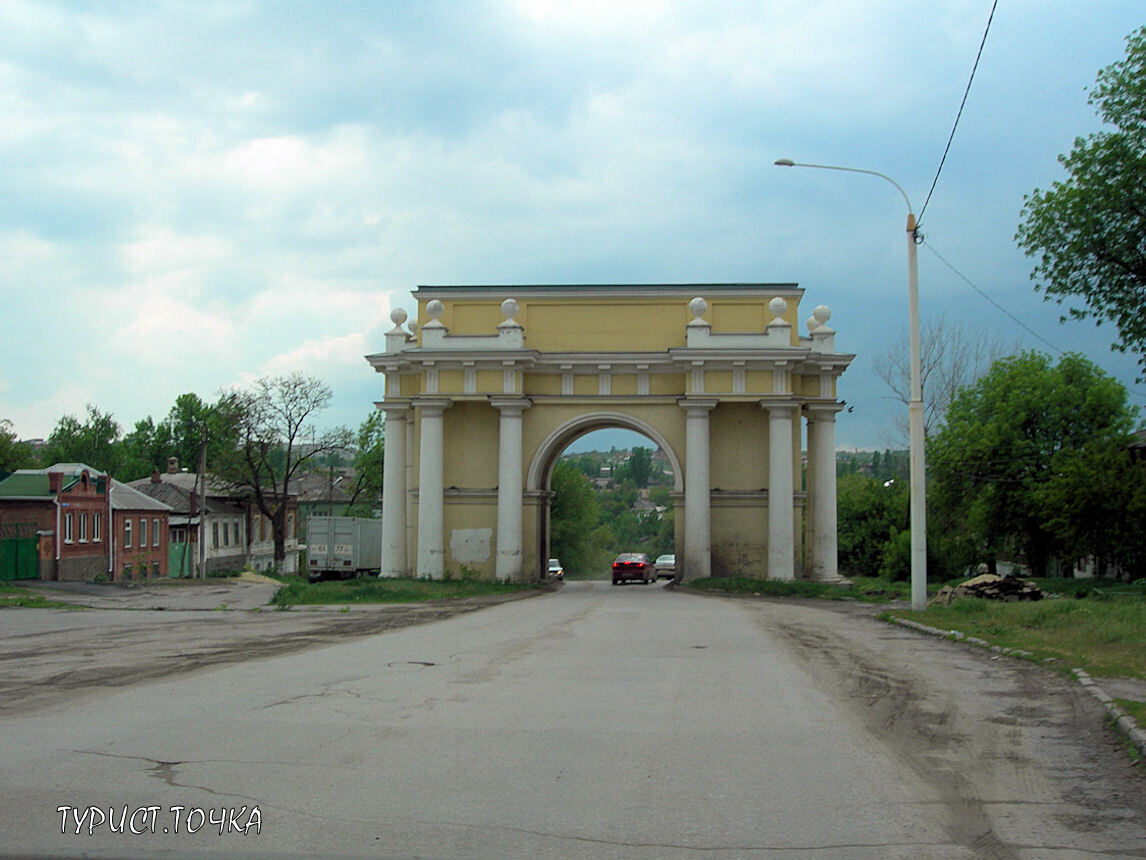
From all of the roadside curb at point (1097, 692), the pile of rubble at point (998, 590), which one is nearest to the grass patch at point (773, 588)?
the pile of rubble at point (998, 590)

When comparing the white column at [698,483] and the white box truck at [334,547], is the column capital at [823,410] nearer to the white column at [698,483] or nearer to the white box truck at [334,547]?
the white column at [698,483]

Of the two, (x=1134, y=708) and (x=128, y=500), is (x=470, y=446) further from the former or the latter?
(x=1134, y=708)

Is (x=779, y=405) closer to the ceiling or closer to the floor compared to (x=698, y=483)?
closer to the ceiling

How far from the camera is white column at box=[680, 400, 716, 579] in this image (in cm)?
3491

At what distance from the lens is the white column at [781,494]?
3469 centimetres

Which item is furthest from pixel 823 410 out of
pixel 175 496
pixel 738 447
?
pixel 175 496

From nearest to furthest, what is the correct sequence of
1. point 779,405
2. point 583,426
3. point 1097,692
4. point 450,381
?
point 1097,692, point 779,405, point 450,381, point 583,426

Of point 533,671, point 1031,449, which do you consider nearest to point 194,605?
point 533,671

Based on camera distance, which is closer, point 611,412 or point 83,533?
point 611,412

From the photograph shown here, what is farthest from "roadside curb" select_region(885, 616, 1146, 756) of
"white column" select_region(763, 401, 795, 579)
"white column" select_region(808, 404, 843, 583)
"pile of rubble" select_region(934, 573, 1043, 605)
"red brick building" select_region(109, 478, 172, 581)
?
"red brick building" select_region(109, 478, 172, 581)

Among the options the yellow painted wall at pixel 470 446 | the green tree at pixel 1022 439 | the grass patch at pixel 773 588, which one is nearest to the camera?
the grass patch at pixel 773 588

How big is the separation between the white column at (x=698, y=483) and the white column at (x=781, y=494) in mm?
2121

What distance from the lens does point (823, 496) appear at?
36.5 meters

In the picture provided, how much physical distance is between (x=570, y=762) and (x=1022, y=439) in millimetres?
36258
